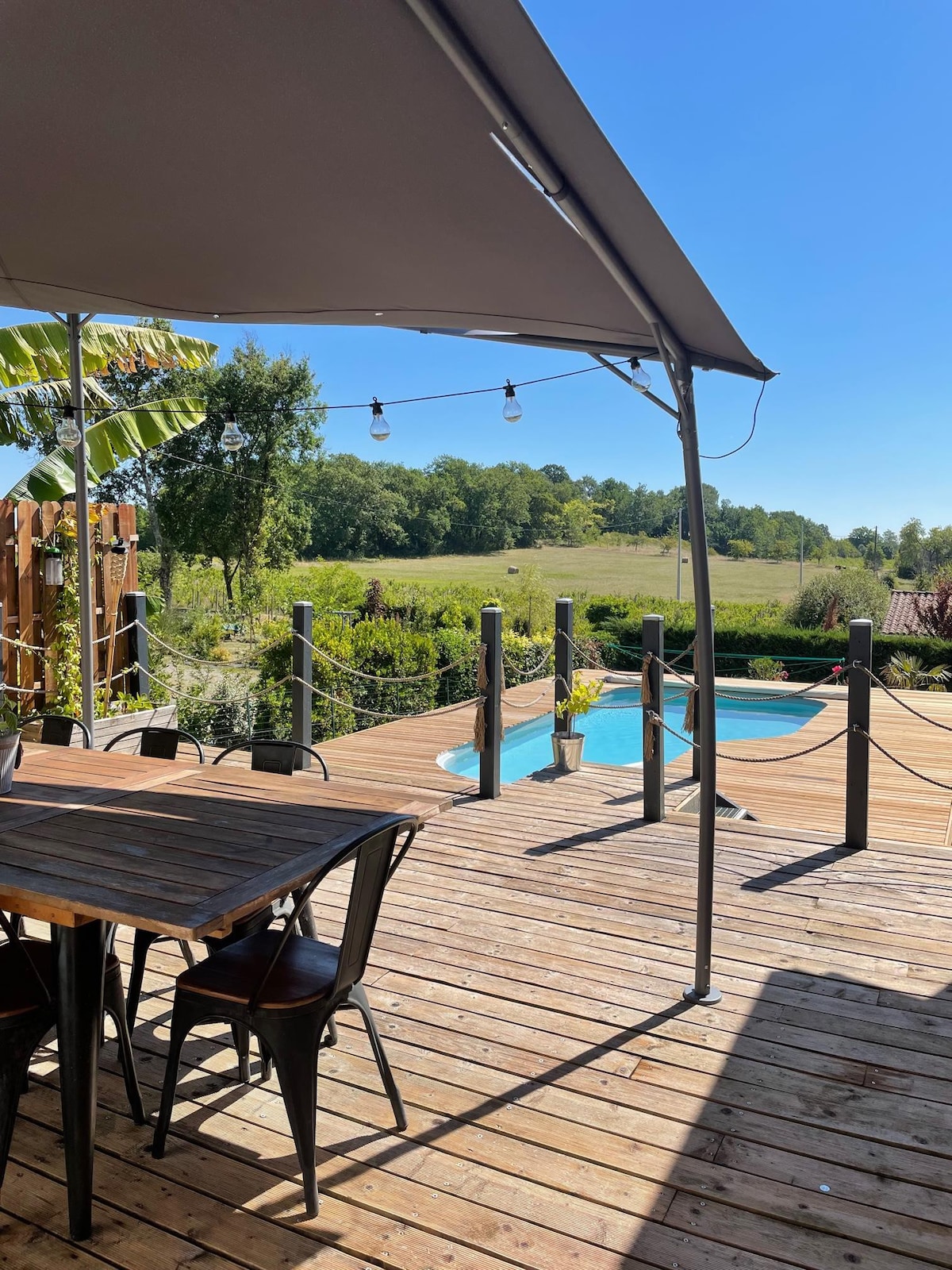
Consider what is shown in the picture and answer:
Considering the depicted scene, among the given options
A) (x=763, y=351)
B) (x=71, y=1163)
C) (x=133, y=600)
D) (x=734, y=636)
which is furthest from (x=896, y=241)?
(x=71, y=1163)

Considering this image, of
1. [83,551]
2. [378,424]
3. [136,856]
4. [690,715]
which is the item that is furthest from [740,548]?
[136,856]

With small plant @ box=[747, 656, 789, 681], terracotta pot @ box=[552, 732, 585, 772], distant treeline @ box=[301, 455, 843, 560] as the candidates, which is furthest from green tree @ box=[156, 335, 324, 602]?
terracotta pot @ box=[552, 732, 585, 772]

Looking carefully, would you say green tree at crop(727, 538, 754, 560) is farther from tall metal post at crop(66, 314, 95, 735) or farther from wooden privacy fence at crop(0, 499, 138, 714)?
tall metal post at crop(66, 314, 95, 735)

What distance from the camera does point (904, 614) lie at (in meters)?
16.6

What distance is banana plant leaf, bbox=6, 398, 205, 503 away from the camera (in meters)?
8.28

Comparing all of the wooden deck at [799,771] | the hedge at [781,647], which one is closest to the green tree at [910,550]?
the hedge at [781,647]

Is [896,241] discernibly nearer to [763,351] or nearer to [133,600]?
[763,351]

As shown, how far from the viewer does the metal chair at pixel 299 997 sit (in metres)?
1.96

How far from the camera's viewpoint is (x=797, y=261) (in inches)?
1334

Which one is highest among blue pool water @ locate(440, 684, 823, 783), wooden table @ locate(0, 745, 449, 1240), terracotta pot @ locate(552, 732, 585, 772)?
wooden table @ locate(0, 745, 449, 1240)

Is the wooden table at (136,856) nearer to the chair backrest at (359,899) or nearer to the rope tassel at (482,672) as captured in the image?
the chair backrest at (359,899)

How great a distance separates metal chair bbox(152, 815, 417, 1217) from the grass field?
2432cm

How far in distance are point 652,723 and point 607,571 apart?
26.2 m

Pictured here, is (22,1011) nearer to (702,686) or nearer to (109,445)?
(702,686)
